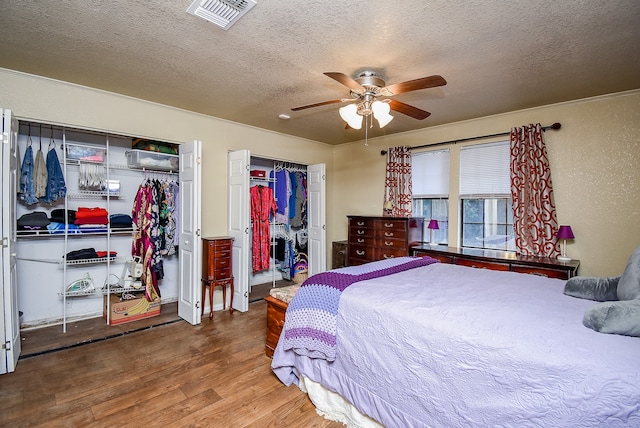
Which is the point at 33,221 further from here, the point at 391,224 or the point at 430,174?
the point at 430,174

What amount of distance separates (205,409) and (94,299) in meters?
2.62

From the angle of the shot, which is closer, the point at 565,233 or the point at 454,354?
the point at 454,354

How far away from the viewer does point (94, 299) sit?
3.72 m

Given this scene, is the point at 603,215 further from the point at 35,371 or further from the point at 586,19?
the point at 35,371

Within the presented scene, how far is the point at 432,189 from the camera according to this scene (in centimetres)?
454

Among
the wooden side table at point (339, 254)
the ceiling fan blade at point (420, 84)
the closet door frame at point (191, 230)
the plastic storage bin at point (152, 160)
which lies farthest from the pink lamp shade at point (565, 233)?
the plastic storage bin at point (152, 160)

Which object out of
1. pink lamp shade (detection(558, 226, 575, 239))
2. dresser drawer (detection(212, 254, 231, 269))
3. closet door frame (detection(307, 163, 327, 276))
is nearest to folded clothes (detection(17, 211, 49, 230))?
dresser drawer (detection(212, 254, 231, 269))

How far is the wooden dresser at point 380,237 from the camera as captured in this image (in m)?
4.17

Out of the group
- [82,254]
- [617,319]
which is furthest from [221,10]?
[82,254]

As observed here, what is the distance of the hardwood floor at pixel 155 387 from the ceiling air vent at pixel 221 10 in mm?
2563

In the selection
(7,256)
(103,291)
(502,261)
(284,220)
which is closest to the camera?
(7,256)

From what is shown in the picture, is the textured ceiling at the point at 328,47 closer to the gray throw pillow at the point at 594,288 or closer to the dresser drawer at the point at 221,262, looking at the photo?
the gray throw pillow at the point at 594,288

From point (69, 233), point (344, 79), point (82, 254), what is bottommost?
point (82, 254)

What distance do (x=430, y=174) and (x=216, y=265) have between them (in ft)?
10.8
